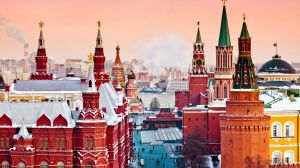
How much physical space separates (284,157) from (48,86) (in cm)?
1629

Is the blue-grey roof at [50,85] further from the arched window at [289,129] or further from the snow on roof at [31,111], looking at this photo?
the arched window at [289,129]

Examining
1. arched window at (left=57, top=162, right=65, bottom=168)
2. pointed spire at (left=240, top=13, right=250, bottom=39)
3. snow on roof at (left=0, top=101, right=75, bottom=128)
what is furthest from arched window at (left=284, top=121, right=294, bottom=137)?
arched window at (left=57, top=162, right=65, bottom=168)

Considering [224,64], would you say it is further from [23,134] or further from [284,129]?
[23,134]

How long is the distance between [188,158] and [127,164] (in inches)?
230

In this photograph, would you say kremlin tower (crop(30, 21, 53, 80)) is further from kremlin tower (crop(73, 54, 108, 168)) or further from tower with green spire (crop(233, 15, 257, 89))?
kremlin tower (crop(73, 54, 108, 168))

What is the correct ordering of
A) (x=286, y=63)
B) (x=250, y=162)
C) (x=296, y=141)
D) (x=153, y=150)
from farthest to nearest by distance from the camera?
(x=286, y=63), (x=153, y=150), (x=296, y=141), (x=250, y=162)

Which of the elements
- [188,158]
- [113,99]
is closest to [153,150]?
[188,158]

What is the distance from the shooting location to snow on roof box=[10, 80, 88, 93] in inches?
2164

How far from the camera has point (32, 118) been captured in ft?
146

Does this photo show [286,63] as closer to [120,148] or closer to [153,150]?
[153,150]

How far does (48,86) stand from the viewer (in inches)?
2186

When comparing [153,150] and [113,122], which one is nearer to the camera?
[113,122]

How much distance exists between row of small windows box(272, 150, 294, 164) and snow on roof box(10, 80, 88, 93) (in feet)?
43.2

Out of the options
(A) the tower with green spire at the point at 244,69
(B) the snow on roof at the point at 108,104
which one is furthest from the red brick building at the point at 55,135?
(A) the tower with green spire at the point at 244,69
